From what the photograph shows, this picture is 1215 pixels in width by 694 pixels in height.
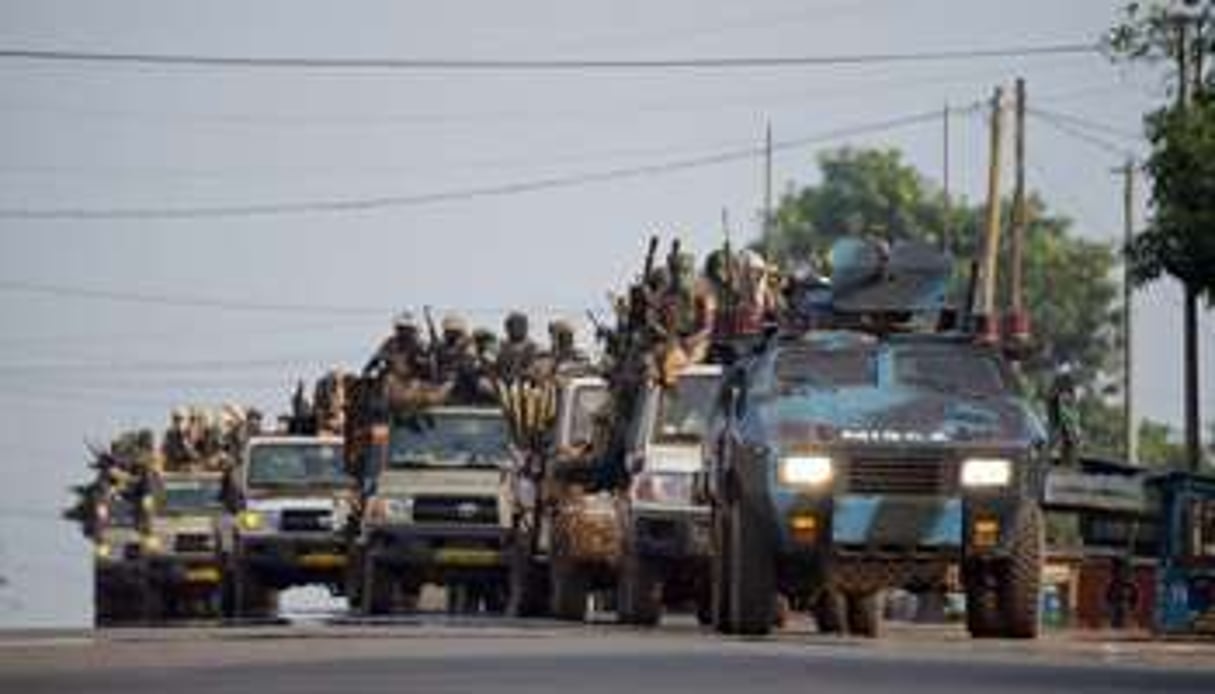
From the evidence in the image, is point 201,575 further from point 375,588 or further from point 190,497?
point 375,588

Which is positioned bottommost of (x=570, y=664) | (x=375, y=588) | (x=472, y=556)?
(x=570, y=664)

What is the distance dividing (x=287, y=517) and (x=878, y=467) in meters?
16.8

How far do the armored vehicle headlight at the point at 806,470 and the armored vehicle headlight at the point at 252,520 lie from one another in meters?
16.8

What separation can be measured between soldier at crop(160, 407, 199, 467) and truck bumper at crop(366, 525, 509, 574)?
15.9 m

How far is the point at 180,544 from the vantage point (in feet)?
168

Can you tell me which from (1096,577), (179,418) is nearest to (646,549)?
(1096,577)

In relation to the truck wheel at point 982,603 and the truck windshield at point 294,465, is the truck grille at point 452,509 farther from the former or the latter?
the truck wheel at point 982,603

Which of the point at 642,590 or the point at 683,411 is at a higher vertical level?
the point at 683,411

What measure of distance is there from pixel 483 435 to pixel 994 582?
12982mm

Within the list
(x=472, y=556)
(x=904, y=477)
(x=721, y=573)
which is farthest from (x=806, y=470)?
(x=472, y=556)

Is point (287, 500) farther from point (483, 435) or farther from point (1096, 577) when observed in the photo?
point (1096, 577)

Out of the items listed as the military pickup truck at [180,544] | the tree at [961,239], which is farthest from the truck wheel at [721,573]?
the tree at [961,239]

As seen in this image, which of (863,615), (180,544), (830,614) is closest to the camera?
(830,614)

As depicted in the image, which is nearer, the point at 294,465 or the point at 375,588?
the point at 375,588
